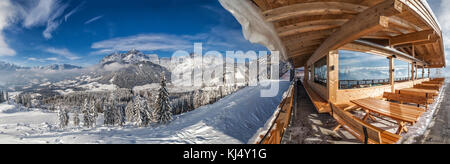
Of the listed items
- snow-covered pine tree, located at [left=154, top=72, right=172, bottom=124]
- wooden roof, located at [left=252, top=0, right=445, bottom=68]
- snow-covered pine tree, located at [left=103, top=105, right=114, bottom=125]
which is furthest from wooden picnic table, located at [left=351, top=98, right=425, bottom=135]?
snow-covered pine tree, located at [left=103, top=105, right=114, bottom=125]

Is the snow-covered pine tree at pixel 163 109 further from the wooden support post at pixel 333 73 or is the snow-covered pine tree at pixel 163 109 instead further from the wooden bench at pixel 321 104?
the wooden support post at pixel 333 73

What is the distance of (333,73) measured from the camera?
16.3 feet

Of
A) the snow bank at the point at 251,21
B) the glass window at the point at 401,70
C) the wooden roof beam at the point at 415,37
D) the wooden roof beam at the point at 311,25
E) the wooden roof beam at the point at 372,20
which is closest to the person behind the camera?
the wooden roof beam at the point at 372,20

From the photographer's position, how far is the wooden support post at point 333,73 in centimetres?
490

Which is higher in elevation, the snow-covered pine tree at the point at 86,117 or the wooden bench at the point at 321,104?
the wooden bench at the point at 321,104

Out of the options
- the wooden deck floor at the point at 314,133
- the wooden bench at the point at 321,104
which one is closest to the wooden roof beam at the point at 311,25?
the wooden bench at the point at 321,104

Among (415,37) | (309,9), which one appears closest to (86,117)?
(309,9)

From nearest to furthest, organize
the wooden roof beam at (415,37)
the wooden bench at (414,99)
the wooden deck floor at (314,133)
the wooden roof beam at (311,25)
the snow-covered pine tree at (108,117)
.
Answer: the wooden deck floor at (314,133) → the wooden roof beam at (311,25) → the wooden roof beam at (415,37) → the wooden bench at (414,99) → the snow-covered pine tree at (108,117)

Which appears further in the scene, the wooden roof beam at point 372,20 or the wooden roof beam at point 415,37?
the wooden roof beam at point 415,37

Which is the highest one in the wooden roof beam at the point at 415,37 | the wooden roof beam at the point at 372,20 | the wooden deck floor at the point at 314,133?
the wooden roof beam at the point at 415,37

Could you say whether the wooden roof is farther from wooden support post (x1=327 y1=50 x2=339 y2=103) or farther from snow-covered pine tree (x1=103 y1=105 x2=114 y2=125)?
snow-covered pine tree (x1=103 y1=105 x2=114 y2=125)

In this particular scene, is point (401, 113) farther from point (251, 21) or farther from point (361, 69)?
point (361, 69)

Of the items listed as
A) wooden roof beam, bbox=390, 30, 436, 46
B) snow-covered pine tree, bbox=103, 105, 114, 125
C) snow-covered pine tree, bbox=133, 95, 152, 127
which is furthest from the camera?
snow-covered pine tree, bbox=103, 105, 114, 125

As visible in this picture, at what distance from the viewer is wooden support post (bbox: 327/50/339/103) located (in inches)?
193
